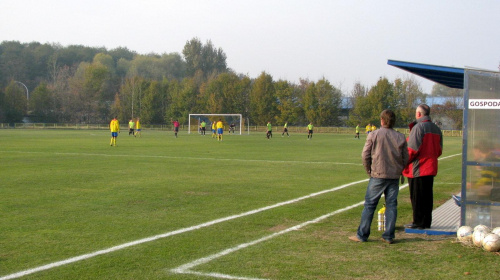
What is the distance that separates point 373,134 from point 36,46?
139552 mm

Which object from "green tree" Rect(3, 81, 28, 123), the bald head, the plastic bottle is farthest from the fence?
the plastic bottle

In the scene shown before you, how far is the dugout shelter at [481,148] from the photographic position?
680cm

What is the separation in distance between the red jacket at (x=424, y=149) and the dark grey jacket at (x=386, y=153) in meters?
0.66

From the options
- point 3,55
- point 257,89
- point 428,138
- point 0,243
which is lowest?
point 0,243

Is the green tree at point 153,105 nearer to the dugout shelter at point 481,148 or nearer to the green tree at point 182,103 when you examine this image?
the green tree at point 182,103

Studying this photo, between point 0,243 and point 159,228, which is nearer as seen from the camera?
point 0,243

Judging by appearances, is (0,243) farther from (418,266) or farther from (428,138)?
(428,138)

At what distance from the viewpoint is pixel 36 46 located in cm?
13112

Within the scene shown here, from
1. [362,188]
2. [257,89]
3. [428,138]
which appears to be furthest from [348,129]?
[428,138]

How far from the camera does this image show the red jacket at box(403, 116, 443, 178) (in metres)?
7.29

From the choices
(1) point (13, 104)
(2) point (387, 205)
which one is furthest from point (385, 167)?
(1) point (13, 104)

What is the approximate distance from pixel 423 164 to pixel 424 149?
226mm

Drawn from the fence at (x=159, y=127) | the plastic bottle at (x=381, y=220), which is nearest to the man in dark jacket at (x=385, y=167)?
the plastic bottle at (x=381, y=220)

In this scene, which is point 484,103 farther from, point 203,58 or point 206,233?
point 203,58
